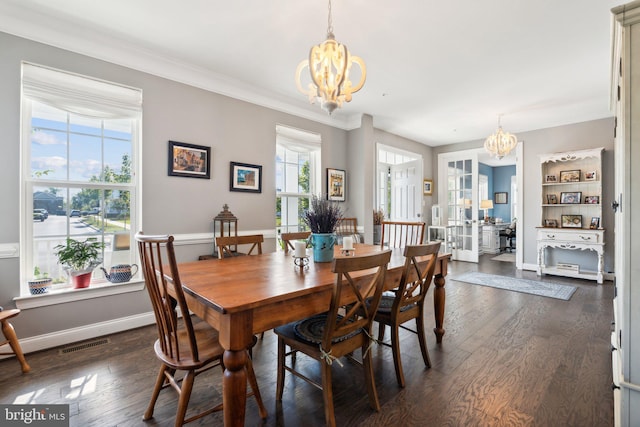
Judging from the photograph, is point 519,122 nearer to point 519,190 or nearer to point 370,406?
point 519,190

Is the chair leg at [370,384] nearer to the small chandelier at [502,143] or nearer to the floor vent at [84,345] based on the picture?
the floor vent at [84,345]

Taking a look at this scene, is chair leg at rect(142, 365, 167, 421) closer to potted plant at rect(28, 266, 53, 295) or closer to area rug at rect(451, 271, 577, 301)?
potted plant at rect(28, 266, 53, 295)

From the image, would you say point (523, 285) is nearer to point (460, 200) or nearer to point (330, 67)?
point (460, 200)

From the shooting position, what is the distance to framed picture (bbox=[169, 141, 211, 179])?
10.2 feet

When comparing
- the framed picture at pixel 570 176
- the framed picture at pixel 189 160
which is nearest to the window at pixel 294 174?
the framed picture at pixel 189 160

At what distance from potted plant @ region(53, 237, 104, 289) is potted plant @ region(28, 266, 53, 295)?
0.48 feet

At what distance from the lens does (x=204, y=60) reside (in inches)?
120

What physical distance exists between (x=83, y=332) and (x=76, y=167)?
148 cm

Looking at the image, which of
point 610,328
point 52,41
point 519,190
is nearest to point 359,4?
point 52,41

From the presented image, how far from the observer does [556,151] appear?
5297 millimetres

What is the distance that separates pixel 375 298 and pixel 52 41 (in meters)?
3.27

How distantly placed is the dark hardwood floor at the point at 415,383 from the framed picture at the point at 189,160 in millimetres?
1630

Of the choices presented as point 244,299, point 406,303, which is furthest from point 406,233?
point 244,299

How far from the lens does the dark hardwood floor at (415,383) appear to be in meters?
1.65
